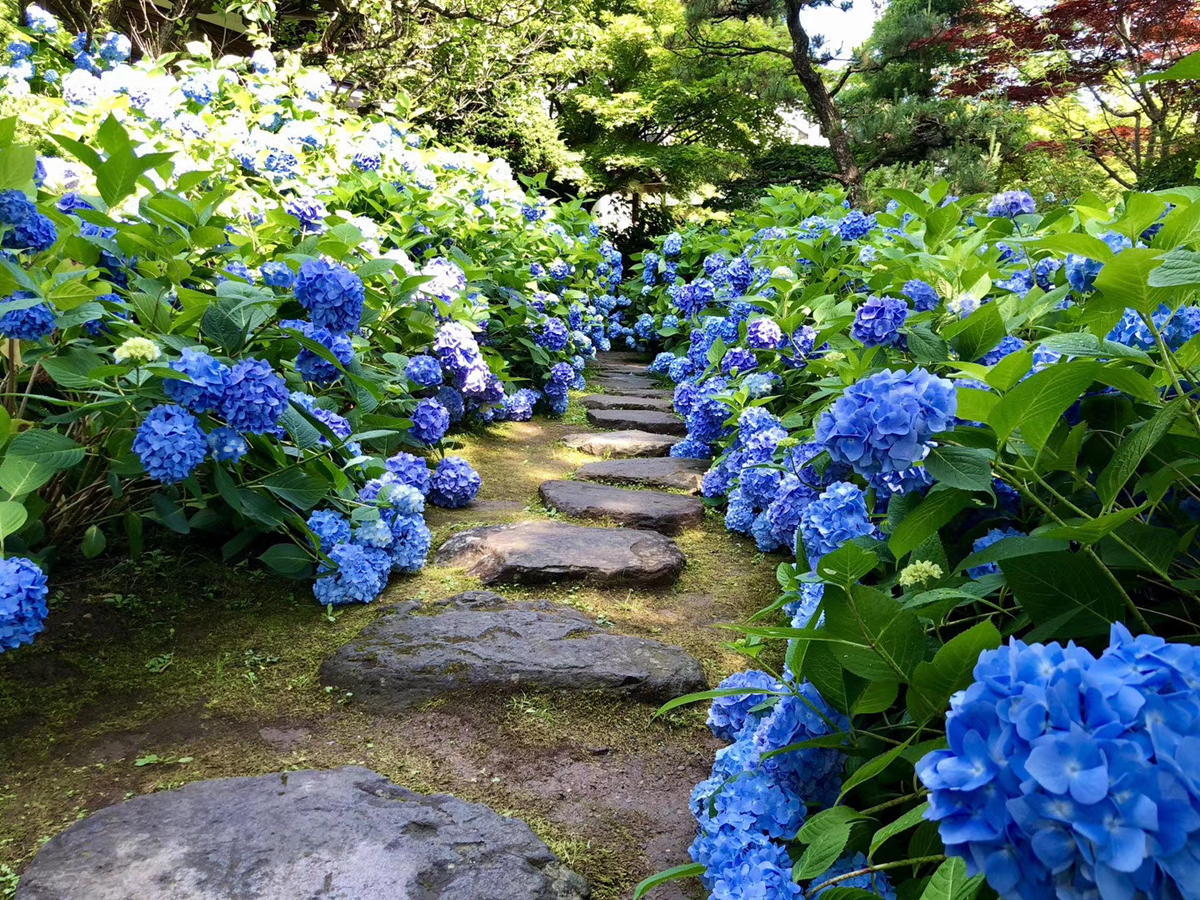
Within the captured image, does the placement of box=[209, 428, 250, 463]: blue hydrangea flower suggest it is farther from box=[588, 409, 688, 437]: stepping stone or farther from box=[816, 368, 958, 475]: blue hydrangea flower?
box=[588, 409, 688, 437]: stepping stone

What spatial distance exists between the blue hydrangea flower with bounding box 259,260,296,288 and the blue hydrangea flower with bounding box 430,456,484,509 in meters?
0.87

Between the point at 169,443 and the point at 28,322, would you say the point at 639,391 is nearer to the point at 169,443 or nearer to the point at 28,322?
the point at 169,443

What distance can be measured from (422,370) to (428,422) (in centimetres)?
18

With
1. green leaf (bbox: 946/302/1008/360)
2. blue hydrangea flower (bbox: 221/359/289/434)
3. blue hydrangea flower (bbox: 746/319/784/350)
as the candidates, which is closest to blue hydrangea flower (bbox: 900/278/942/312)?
green leaf (bbox: 946/302/1008/360)

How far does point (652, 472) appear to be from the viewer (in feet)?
10.6

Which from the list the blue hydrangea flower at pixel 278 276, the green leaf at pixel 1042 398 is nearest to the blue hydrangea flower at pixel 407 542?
the blue hydrangea flower at pixel 278 276

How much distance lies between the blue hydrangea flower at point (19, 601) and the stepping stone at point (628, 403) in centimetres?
340

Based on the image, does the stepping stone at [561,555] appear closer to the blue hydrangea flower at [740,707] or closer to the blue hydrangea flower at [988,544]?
the blue hydrangea flower at [740,707]

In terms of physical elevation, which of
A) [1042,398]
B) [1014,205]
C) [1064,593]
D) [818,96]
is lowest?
[1064,593]

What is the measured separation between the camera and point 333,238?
230 centimetres

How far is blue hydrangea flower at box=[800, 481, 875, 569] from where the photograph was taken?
60.7 inches

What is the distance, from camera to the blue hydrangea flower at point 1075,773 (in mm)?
492

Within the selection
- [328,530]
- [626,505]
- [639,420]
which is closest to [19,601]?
[328,530]

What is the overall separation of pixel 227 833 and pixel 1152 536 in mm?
1302
